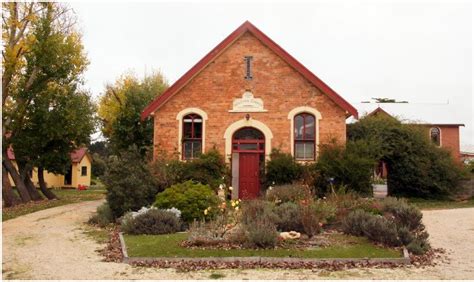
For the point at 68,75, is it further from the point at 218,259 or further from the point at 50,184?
the point at 50,184

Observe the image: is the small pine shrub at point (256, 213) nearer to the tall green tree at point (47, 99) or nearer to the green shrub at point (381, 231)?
the green shrub at point (381, 231)

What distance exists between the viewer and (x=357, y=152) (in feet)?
66.7

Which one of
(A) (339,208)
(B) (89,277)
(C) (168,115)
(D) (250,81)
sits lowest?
(B) (89,277)

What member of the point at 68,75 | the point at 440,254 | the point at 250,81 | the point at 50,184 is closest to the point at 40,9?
the point at 68,75

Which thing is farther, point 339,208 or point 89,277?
point 339,208

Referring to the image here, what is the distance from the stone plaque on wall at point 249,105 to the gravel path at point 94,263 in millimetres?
9058

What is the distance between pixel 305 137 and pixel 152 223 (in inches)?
412

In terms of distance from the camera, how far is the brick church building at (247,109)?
21.0 metres

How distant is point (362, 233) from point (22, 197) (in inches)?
832

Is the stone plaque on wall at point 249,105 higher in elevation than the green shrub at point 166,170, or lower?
higher

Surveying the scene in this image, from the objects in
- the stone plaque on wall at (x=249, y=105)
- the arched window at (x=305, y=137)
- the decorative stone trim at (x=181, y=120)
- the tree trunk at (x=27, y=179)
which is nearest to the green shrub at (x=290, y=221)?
the arched window at (x=305, y=137)

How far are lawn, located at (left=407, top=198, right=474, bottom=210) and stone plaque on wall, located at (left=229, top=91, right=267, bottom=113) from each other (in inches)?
342

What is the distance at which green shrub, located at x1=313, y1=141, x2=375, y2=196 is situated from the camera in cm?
1986

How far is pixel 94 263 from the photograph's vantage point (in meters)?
9.40
